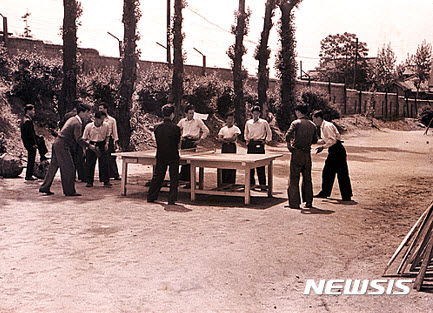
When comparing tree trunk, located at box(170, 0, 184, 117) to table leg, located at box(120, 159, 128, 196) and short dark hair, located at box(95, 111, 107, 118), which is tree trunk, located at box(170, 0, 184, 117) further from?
table leg, located at box(120, 159, 128, 196)

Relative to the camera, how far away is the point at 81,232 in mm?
7902

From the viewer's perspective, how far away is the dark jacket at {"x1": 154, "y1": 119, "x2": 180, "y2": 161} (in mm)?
10367

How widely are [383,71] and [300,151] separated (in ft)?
194

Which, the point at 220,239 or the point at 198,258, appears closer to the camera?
the point at 198,258

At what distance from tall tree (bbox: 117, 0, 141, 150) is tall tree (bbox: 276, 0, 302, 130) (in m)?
13.2

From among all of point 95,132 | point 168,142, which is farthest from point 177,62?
point 168,142

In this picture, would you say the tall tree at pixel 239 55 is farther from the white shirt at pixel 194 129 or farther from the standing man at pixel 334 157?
the standing man at pixel 334 157

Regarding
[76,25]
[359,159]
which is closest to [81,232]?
[76,25]

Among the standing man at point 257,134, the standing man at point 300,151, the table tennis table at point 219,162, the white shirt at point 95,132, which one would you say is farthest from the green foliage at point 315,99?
the standing man at point 300,151

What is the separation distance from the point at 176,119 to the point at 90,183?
33.9 ft

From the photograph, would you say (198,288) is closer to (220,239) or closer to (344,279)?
(344,279)

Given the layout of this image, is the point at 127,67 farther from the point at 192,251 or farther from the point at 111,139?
the point at 192,251

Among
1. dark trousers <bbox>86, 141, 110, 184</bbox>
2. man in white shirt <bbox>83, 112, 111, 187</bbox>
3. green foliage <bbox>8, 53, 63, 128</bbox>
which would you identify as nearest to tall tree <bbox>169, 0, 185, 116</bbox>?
green foliage <bbox>8, 53, 63, 128</bbox>

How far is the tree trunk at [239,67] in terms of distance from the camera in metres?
28.2
